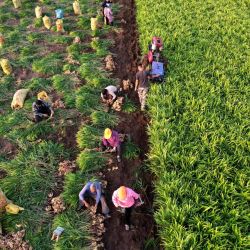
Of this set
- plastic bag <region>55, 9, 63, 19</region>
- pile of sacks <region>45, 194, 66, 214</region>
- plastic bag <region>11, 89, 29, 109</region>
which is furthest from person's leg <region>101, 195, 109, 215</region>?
plastic bag <region>55, 9, 63, 19</region>

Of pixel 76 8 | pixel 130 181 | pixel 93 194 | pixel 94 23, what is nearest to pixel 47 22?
pixel 76 8

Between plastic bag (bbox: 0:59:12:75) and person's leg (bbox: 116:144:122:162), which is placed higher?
plastic bag (bbox: 0:59:12:75)

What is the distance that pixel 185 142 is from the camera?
7441 millimetres

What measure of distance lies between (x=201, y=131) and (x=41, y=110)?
454 centimetres

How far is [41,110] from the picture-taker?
340 inches

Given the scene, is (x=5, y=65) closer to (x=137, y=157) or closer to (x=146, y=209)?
(x=137, y=157)

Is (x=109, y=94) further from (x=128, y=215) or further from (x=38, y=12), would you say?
(x=38, y=12)

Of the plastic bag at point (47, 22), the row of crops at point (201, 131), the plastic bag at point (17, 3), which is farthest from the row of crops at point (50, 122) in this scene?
the row of crops at point (201, 131)

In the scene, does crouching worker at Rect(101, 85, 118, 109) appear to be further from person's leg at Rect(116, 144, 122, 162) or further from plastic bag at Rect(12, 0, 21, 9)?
plastic bag at Rect(12, 0, 21, 9)

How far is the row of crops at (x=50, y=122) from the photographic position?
660 cm

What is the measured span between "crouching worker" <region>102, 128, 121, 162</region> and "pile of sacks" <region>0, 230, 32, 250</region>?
9.20ft

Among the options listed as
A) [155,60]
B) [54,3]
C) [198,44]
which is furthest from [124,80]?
[54,3]

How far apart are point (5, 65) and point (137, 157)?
597 centimetres

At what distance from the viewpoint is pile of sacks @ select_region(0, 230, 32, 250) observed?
6.10 meters
